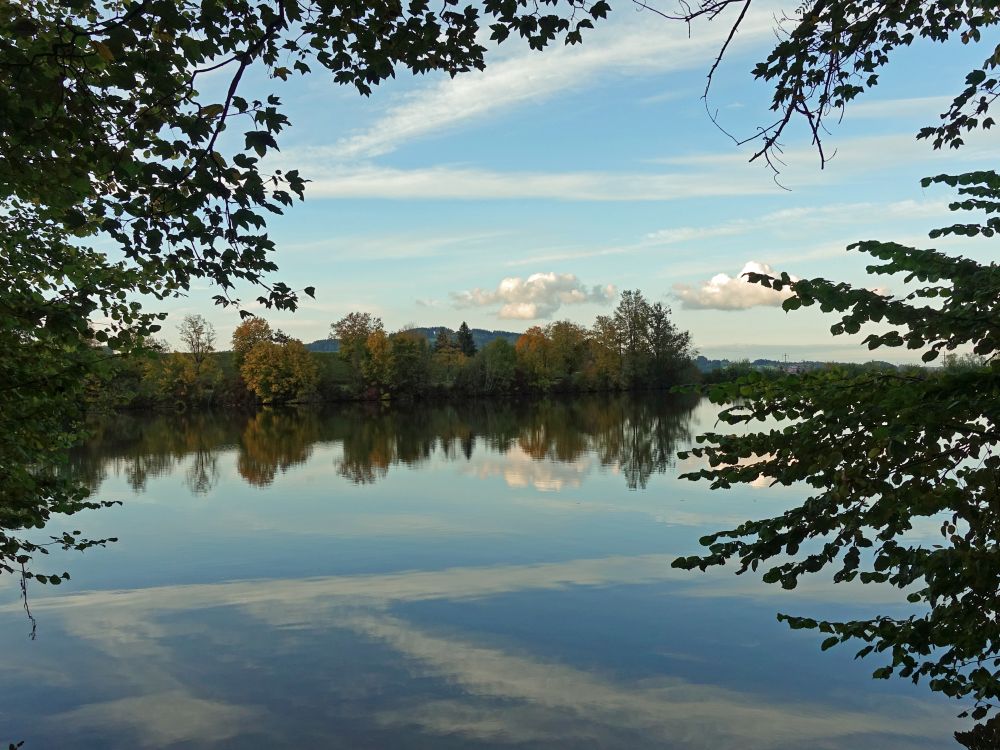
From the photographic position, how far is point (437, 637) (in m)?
11.2

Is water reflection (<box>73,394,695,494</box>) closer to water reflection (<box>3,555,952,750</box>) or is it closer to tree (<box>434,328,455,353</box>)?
water reflection (<box>3,555,952,750</box>)

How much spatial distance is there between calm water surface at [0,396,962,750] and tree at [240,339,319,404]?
63.0 m

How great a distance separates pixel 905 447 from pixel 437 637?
8.62 m

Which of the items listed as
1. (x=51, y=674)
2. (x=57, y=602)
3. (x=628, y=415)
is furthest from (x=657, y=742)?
(x=628, y=415)

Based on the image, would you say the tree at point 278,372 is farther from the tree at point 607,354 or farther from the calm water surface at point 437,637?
the calm water surface at point 437,637

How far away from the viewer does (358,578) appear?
47.7ft

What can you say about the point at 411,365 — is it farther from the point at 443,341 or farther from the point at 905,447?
the point at 905,447

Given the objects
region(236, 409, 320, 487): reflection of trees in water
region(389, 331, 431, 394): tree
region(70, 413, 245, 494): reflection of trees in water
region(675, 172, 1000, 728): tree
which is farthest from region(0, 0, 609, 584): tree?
region(389, 331, 431, 394): tree

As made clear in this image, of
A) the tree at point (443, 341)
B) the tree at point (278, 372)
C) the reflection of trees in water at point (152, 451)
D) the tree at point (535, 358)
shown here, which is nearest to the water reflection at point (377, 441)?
the reflection of trees in water at point (152, 451)

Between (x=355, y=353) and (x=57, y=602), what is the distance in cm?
7658

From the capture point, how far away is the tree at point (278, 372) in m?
84.2

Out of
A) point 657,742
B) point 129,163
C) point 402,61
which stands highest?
point 402,61

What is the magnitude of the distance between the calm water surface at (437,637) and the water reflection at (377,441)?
23.0ft

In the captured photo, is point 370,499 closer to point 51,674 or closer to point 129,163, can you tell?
point 51,674
